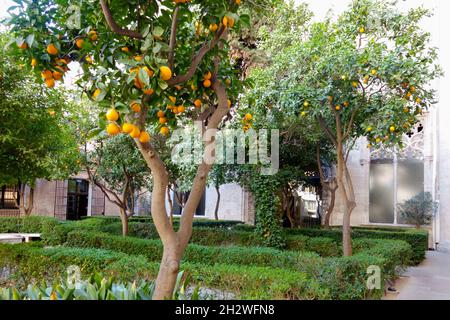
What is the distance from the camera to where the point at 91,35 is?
10.00ft

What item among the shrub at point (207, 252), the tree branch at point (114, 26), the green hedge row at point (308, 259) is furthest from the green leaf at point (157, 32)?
the shrub at point (207, 252)

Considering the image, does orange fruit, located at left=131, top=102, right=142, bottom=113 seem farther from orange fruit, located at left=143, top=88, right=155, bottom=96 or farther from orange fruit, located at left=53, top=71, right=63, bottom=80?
orange fruit, located at left=53, top=71, right=63, bottom=80

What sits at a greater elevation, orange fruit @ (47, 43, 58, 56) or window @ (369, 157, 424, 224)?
orange fruit @ (47, 43, 58, 56)

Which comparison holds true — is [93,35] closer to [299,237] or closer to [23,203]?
[299,237]

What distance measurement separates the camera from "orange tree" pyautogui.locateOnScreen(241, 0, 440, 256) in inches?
280

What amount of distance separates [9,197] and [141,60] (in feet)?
83.7

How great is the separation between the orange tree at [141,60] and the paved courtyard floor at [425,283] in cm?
609

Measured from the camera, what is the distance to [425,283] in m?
8.86

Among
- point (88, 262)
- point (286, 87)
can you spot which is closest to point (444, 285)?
point (286, 87)

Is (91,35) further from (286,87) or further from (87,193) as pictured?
(87,193)

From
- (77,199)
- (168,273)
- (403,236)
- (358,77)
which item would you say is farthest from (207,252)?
(77,199)

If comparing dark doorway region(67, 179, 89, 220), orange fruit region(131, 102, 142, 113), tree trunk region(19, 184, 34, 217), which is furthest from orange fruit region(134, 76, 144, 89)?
dark doorway region(67, 179, 89, 220)

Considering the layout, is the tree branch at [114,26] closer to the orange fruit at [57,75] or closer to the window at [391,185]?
the orange fruit at [57,75]

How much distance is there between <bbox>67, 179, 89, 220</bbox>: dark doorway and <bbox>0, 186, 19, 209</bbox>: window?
11.2 feet
